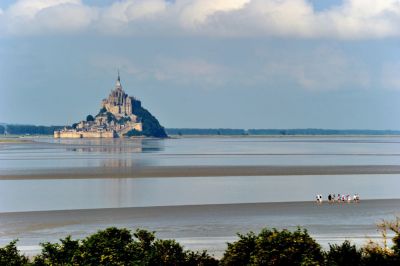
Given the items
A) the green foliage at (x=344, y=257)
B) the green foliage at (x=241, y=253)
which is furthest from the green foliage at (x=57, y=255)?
the green foliage at (x=344, y=257)

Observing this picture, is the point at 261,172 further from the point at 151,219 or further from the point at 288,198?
the point at 151,219

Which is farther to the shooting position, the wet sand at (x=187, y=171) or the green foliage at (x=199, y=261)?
the wet sand at (x=187, y=171)

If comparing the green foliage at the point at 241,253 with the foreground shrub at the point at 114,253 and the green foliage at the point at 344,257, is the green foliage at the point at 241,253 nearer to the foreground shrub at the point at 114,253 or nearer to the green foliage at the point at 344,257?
the foreground shrub at the point at 114,253

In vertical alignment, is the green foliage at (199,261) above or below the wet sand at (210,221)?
above

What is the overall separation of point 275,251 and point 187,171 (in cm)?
4840

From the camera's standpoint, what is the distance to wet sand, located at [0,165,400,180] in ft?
200

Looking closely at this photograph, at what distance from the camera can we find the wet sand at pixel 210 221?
28.2m

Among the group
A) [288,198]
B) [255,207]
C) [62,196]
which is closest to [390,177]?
[288,198]

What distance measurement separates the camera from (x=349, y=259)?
58.1 ft

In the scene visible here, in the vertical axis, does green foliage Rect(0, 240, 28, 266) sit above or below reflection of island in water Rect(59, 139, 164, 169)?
below

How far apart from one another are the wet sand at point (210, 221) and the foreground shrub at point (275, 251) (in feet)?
20.7

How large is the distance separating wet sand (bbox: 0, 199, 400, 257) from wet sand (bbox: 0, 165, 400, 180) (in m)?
22.6

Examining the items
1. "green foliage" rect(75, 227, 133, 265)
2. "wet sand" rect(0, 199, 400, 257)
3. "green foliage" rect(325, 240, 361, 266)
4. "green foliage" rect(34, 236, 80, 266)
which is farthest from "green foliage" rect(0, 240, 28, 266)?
"green foliage" rect(325, 240, 361, 266)

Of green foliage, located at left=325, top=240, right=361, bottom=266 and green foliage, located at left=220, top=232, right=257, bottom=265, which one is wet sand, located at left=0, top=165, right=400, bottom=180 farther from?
green foliage, located at left=325, top=240, right=361, bottom=266
